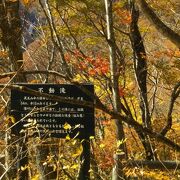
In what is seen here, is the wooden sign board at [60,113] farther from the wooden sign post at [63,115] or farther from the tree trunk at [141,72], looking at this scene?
the tree trunk at [141,72]

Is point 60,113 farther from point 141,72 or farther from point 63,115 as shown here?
point 141,72

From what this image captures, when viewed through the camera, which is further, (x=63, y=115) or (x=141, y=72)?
(x=141, y=72)

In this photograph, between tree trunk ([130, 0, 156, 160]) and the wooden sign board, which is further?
tree trunk ([130, 0, 156, 160])

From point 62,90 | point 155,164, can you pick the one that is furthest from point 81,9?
point 155,164

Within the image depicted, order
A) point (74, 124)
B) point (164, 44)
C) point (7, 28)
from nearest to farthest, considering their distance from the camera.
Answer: point (74, 124)
point (7, 28)
point (164, 44)

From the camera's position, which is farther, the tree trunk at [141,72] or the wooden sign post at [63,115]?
the tree trunk at [141,72]

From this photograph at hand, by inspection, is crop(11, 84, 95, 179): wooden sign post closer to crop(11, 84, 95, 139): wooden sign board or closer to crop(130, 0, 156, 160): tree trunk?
crop(11, 84, 95, 139): wooden sign board

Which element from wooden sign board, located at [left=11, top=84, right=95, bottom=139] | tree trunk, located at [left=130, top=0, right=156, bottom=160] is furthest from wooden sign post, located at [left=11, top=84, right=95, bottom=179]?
tree trunk, located at [left=130, top=0, right=156, bottom=160]

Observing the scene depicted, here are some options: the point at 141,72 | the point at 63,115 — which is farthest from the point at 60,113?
the point at 141,72

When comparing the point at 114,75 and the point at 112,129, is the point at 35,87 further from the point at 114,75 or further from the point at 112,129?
the point at 112,129

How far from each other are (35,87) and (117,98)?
106 cm

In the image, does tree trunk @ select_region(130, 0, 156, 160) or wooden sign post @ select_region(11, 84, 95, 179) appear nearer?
wooden sign post @ select_region(11, 84, 95, 179)

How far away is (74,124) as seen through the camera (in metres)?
4.24

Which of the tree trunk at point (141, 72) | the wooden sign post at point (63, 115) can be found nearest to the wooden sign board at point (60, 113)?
the wooden sign post at point (63, 115)
